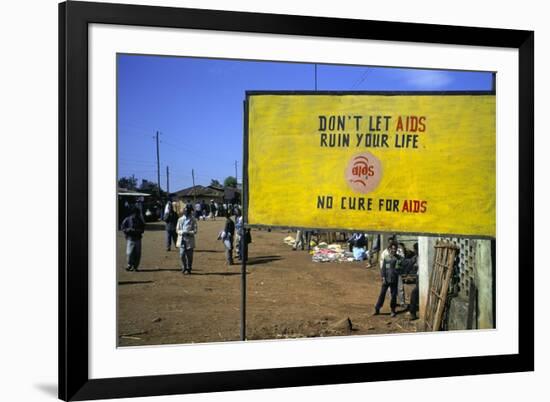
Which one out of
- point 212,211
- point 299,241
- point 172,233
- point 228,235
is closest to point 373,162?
point 172,233

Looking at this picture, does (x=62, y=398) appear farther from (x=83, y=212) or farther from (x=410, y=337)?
(x=410, y=337)

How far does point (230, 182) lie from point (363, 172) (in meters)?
2.28

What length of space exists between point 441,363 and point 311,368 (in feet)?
2.80

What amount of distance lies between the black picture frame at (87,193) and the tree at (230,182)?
2344 mm

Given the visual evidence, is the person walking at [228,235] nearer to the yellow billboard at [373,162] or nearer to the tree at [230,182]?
the tree at [230,182]

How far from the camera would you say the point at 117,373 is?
2680mm

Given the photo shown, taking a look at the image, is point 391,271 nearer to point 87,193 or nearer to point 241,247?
point 241,247

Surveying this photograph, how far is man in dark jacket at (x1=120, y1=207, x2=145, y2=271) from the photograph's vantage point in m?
4.17

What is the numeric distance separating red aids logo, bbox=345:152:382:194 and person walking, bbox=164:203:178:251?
285 centimetres

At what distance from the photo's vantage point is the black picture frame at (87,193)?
2588 mm

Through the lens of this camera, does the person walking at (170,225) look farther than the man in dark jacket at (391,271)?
Yes

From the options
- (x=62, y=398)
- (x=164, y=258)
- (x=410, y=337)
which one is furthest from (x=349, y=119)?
(x=164, y=258)

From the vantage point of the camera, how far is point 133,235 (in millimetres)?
4324

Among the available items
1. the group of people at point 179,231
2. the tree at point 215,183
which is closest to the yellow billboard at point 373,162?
the group of people at point 179,231
